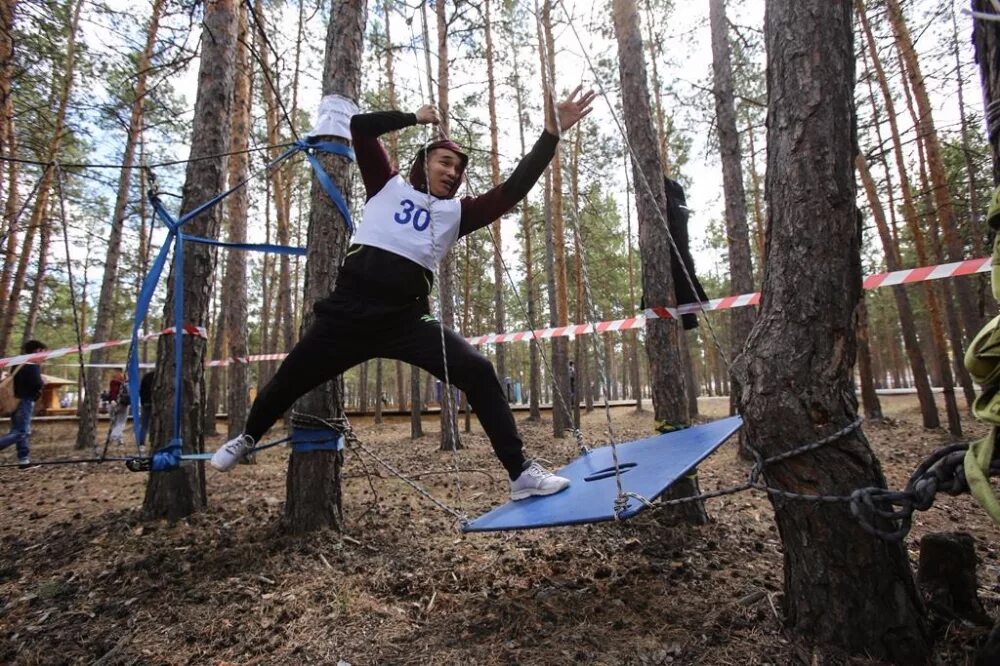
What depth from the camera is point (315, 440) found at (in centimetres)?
318

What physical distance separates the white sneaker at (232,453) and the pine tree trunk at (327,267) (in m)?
0.49

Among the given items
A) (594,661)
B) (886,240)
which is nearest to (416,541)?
(594,661)

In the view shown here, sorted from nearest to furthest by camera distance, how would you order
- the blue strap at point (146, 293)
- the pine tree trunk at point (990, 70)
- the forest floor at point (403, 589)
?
the pine tree trunk at point (990, 70)
the forest floor at point (403, 589)
the blue strap at point (146, 293)

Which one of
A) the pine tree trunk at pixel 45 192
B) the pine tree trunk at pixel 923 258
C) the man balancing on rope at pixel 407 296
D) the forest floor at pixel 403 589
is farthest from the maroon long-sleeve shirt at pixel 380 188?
the pine tree trunk at pixel 45 192

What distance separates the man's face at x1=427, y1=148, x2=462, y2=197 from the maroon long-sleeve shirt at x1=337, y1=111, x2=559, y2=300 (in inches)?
5.3

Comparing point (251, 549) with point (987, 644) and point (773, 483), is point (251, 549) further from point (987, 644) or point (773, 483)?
point (987, 644)

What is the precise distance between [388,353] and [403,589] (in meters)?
1.18

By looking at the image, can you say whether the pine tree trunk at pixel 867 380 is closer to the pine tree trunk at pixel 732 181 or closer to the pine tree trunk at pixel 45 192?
the pine tree trunk at pixel 732 181

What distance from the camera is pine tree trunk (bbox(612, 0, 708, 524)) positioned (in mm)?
3406

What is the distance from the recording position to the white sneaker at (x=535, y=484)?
2.43 m

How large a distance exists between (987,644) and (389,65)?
1249 centimetres

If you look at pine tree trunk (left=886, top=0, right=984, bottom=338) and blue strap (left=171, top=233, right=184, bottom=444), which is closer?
blue strap (left=171, top=233, right=184, bottom=444)

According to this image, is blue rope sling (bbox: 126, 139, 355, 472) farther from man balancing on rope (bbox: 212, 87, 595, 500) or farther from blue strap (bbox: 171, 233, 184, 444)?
man balancing on rope (bbox: 212, 87, 595, 500)

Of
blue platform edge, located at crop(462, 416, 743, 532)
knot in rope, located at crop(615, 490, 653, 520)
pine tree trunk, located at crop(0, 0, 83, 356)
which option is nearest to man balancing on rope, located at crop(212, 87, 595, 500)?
blue platform edge, located at crop(462, 416, 743, 532)
